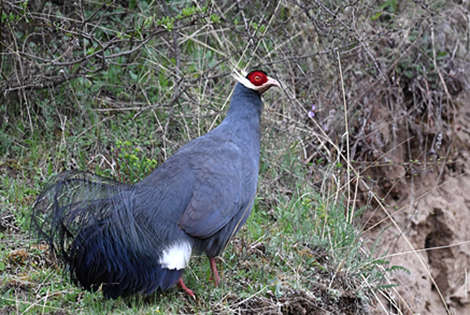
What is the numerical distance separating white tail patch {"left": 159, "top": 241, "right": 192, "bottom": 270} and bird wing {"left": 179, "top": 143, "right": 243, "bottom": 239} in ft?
0.35

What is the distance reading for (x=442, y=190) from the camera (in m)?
6.08

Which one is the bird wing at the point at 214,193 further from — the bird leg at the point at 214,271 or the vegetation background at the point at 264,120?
the vegetation background at the point at 264,120

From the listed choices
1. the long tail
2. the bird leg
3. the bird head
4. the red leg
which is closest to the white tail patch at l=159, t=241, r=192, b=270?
the long tail

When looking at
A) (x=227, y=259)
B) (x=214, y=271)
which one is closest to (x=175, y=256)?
(x=214, y=271)

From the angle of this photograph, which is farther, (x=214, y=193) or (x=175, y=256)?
(x=214, y=193)

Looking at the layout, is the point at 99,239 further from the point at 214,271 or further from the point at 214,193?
the point at 214,271

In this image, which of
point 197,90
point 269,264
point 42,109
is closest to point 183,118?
point 197,90

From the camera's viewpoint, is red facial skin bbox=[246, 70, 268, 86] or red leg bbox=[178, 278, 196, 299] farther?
red facial skin bbox=[246, 70, 268, 86]

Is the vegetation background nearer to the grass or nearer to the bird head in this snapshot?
the grass

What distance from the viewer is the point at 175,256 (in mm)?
3426

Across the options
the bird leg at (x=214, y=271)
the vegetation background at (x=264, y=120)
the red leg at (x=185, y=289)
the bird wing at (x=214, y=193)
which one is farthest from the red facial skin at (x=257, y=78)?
the red leg at (x=185, y=289)

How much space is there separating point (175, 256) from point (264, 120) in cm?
235

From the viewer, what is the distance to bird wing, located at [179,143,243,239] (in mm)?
3521

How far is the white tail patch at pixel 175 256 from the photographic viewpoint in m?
3.39
